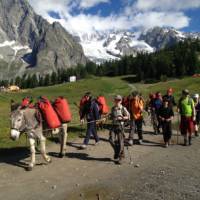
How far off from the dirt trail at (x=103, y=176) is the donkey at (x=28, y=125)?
87 cm

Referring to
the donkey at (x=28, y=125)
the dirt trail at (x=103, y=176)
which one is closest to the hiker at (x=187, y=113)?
the dirt trail at (x=103, y=176)

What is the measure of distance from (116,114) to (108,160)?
2.03 meters

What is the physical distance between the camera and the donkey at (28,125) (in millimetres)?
16422

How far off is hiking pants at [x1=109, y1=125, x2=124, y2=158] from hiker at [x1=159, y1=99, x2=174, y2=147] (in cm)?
500

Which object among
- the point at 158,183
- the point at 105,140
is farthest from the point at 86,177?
the point at 105,140

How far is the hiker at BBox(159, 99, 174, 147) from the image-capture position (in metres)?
22.4

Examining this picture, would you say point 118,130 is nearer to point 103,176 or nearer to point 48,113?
point 103,176

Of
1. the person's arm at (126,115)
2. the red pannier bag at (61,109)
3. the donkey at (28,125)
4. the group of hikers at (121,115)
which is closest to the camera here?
the donkey at (28,125)

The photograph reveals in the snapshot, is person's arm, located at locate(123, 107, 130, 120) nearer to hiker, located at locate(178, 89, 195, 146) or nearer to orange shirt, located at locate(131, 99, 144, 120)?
orange shirt, located at locate(131, 99, 144, 120)

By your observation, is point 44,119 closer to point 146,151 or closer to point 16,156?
point 16,156

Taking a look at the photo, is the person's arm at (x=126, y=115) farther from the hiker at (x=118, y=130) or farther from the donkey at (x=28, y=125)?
the donkey at (x=28, y=125)

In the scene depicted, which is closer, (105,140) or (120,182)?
(120,182)

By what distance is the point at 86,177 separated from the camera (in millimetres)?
15727

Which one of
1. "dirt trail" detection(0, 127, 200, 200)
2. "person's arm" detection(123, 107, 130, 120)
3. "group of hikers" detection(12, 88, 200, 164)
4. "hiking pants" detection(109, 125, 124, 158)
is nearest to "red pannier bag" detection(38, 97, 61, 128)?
"group of hikers" detection(12, 88, 200, 164)
